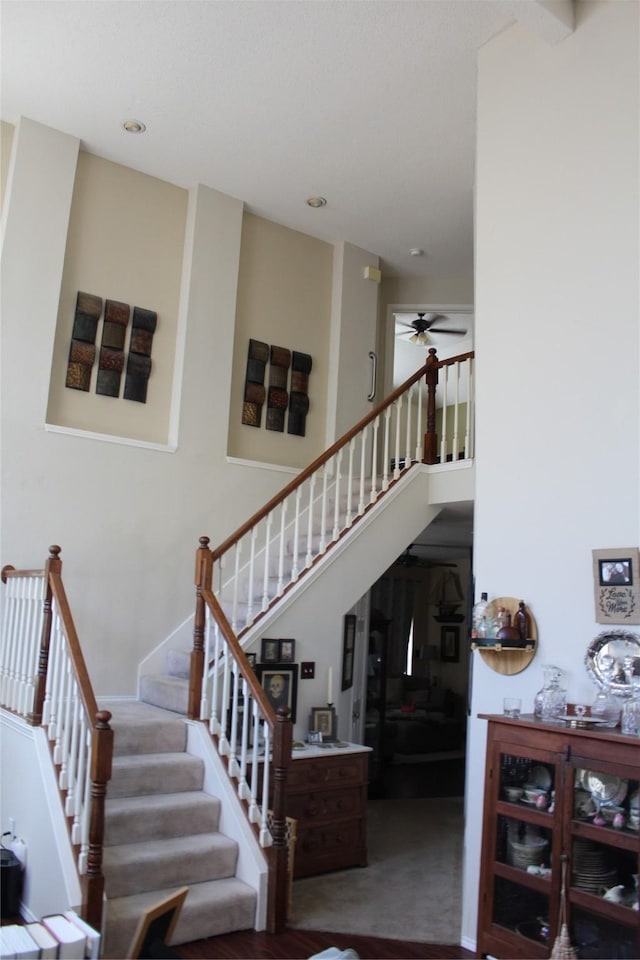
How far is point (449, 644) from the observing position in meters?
11.8

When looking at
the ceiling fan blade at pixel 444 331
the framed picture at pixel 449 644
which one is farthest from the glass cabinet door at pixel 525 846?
the framed picture at pixel 449 644

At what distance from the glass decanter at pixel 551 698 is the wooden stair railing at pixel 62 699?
6.92 ft

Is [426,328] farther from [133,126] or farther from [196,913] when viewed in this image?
[196,913]

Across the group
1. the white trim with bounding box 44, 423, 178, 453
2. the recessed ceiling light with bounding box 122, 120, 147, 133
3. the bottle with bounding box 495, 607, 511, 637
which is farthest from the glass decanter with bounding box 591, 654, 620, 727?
the recessed ceiling light with bounding box 122, 120, 147, 133

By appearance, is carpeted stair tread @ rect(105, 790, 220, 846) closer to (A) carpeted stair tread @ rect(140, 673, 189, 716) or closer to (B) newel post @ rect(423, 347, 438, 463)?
(A) carpeted stair tread @ rect(140, 673, 189, 716)

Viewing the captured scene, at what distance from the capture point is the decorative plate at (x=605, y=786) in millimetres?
3193

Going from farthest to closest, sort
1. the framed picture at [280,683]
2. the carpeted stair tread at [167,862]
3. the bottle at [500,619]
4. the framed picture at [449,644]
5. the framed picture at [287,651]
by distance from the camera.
A: the framed picture at [449,644]
the framed picture at [287,651]
the framed picture at [280,683]
the bottle at [500,619]
the carpeted stair tread at [167,862]

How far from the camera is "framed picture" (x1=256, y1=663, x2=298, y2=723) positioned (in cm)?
553

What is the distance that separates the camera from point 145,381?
22.2ft

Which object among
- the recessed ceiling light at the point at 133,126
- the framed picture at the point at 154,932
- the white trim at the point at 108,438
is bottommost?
the framed picture at the point at 154,932

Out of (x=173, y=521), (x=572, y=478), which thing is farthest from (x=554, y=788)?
(x=173, y=521)

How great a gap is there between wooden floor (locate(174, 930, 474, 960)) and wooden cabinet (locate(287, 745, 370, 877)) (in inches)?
36.5

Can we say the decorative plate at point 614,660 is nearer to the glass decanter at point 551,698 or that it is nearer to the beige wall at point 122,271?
the glass decanter at point 551,698

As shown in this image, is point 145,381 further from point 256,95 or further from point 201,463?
point 256,95
